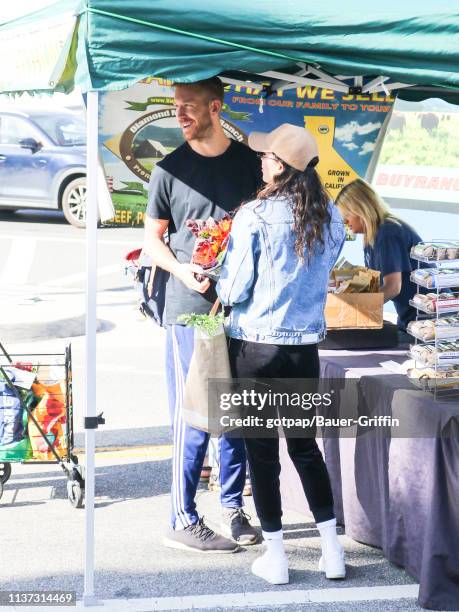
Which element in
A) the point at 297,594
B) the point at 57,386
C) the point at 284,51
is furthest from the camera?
the point at 57,386

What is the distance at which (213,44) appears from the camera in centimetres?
407

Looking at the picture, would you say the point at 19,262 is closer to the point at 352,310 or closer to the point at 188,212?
the point at 352,310

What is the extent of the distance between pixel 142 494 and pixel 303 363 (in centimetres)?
174

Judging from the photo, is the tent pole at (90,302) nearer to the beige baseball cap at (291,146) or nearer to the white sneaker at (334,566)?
the beige baseball cap at (291,146)

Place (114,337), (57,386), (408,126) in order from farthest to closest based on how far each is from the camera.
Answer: (408,126) → (114,337) → (57,386)

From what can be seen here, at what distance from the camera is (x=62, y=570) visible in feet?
15.3

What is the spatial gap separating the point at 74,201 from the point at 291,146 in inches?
527

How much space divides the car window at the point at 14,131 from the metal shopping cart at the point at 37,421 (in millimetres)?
12110

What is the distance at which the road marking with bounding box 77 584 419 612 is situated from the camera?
4.29 m

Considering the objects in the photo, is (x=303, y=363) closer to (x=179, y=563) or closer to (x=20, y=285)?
(x=179, y=563)

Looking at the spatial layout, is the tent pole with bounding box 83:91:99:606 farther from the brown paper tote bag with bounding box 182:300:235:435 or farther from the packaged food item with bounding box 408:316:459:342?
the packaged food item with bounding box 408:316:459:342

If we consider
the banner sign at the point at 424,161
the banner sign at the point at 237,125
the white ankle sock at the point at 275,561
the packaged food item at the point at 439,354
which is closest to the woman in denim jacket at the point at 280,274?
the white ankle sock at the point at 275,561

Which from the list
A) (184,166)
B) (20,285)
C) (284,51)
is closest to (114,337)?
(20,285)

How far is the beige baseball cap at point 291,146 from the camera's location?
429 centimetres
